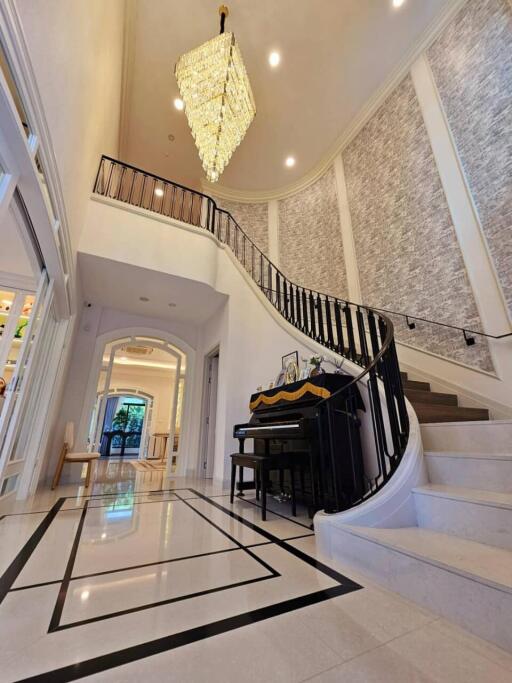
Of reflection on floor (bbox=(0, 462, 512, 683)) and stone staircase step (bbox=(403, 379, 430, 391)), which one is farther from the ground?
stone staircase step (bbox=(403, 379, 430, 391))

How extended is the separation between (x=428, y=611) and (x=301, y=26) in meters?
7.54

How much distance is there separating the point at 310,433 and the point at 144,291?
3807 millimetres

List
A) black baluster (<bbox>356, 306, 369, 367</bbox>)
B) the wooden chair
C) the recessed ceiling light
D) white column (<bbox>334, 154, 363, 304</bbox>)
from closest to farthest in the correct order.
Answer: black baluster (<bbox>356, 306, 369, 367</bbox>) < the wooden chair < white column (<bbox>334, 154, 363, 304</bbox>) < the recessed ceiling light

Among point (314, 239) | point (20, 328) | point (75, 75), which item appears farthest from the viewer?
point (314, 239)

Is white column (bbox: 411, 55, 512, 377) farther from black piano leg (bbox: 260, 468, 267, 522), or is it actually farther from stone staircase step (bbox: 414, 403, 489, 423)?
black piano leg (bbox: 260, 468, 267, 522)

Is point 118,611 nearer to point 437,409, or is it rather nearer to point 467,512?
point 467,512

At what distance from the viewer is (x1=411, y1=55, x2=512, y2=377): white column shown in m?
3.16

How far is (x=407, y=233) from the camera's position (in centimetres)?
433

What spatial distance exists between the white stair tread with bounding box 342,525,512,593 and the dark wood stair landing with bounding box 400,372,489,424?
1.26 metres

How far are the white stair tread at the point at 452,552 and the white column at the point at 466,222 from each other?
2.38 metres

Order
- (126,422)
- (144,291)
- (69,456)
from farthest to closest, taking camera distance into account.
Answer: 1. (126,422)
2. (144,291)
3. (69,456)

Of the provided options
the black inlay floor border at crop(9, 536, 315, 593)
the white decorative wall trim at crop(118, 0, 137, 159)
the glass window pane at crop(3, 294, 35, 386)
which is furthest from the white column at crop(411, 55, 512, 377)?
the glass window pane at crop(3, 294, 35, 386)

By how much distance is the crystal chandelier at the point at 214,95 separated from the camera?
3809 millimetres

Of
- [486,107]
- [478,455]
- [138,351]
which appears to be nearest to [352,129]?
[486,107]
